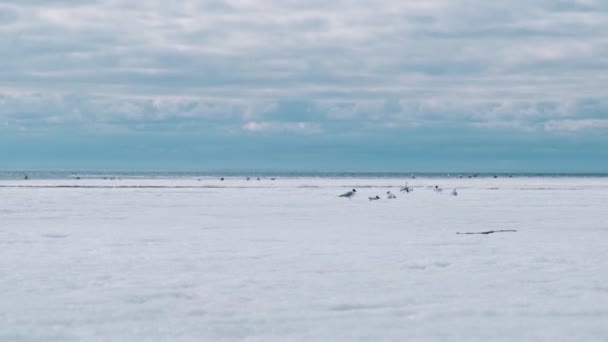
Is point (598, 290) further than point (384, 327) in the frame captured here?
Yes

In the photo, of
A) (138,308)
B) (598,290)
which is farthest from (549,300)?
(138,308)

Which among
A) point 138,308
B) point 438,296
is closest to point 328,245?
point 438,296

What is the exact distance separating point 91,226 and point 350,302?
11.6 meters

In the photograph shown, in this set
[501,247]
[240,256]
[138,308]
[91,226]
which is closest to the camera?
[138,308]

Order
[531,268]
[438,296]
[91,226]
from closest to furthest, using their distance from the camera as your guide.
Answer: [438,296]
[531,268]
[91,226]

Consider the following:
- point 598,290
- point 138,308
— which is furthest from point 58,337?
point 598,290

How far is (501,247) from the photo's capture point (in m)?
14.4

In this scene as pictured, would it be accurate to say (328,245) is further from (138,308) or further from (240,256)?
(138,308)

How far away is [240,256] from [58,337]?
19.1ft

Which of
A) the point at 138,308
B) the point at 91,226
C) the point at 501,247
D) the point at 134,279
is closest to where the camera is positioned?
the point at 138,308

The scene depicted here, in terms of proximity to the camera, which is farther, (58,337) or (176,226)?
(176,226)

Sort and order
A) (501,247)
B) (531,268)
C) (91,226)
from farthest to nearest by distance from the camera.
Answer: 1. (91,226)
2. (501,247)
3. (531,268)

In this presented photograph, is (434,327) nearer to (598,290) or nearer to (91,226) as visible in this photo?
(598,290)

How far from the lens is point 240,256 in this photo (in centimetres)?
1314
